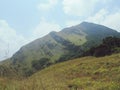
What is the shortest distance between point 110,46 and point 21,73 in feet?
265

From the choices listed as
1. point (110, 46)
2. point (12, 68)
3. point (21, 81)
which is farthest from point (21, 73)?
point (110, 46)

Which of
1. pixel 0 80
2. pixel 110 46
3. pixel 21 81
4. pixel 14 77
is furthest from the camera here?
A: pixel 110 46

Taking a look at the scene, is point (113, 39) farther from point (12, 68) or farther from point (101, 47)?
point (12, 68)

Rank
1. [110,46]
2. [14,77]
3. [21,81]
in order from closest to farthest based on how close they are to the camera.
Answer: [14,77], [21,81], [110,46]

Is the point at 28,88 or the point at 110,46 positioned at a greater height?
the point at 110,46

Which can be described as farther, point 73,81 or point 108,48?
point 108,48

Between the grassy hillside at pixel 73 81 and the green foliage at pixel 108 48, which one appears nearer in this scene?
the grassy hillside at pixel 73 81

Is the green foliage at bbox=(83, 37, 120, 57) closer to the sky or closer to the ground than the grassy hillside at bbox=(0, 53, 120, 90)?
closer to the sky

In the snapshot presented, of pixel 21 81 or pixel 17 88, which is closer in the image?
pixel 17 88

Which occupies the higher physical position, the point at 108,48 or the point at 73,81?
the point at 108,48

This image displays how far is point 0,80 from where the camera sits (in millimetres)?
11438

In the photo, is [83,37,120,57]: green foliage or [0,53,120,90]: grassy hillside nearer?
[0,53,120,90]: grassy hillside

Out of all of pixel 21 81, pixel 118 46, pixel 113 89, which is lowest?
pixel 113 89

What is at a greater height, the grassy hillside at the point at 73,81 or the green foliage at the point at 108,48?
the green foliage at the point at 108,48
